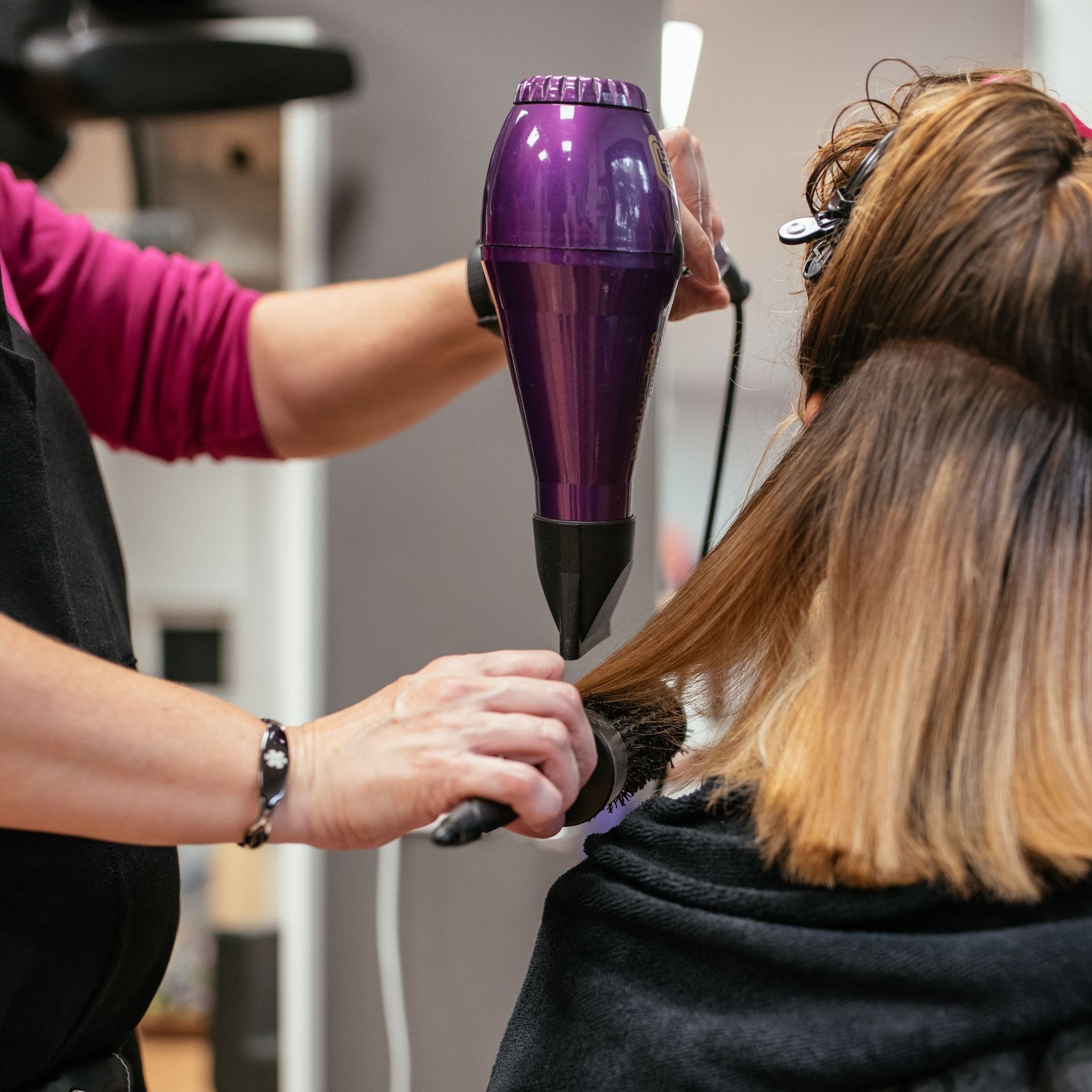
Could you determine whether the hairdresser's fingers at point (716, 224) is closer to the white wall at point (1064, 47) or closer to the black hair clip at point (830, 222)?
the black hair clip at point (830, 222)

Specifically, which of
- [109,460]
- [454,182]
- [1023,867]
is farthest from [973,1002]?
[109,460]

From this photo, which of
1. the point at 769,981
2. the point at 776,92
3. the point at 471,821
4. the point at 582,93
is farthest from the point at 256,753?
the point at 776,92

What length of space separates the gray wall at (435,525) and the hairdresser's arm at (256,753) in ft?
3.11

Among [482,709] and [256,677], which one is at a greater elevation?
[482,709]

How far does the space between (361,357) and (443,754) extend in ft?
1.75

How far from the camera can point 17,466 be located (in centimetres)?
67

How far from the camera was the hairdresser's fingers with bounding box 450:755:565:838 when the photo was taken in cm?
50

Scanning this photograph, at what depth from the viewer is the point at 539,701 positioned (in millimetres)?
526

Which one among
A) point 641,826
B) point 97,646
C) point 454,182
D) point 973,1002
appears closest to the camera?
point 973,1002

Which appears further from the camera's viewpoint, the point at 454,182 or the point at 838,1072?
the point at 454,182

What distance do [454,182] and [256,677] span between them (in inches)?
32.8

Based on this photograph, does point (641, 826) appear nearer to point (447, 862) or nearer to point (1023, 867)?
point (1023, 867)

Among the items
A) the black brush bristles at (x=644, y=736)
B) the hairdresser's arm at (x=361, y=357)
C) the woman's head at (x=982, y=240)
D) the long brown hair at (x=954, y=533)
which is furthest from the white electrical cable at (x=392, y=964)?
the woman's head at (x=982, y=240)

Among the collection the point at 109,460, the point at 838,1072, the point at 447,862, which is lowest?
the point at 447,862
